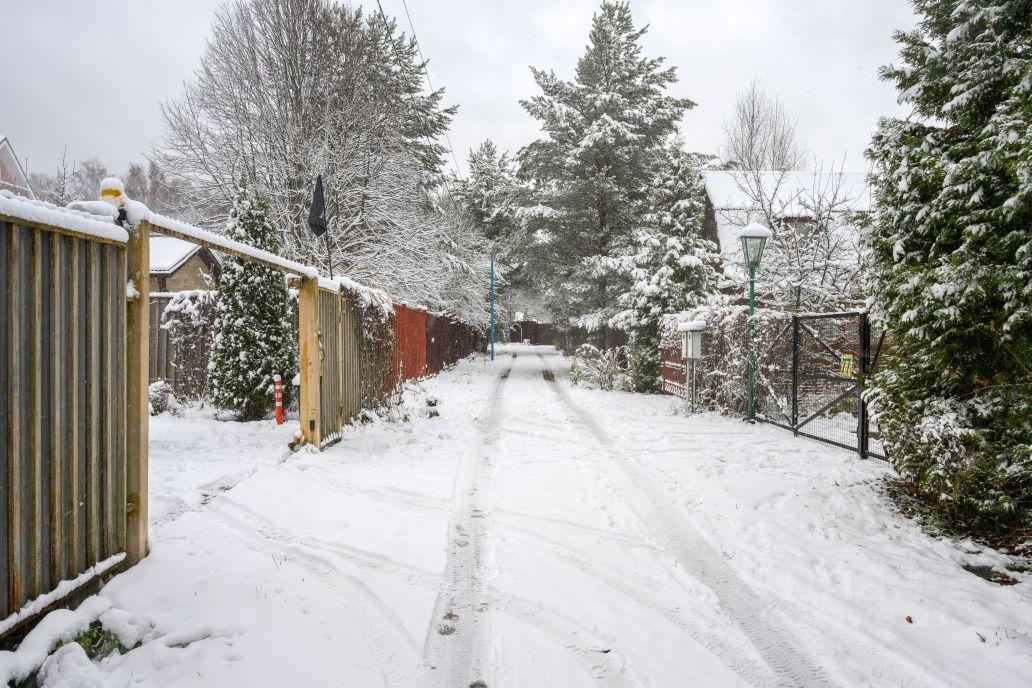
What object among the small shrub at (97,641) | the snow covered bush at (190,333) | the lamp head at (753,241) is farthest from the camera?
the snow covered bush at (190,333)

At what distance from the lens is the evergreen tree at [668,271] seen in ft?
48.2

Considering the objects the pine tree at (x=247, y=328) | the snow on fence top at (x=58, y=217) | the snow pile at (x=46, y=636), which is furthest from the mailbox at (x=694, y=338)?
the snow pile at (x=46, y=636)

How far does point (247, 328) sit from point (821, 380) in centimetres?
914

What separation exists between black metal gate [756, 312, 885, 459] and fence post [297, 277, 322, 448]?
258 inches

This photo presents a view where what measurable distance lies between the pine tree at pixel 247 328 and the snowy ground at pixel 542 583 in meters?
2.25

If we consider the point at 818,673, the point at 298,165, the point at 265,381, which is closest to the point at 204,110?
the point at 298,165

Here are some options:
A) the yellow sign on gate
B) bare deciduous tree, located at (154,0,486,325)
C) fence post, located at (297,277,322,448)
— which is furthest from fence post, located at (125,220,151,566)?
bare deciduous tree, located at (154,0,486,325)

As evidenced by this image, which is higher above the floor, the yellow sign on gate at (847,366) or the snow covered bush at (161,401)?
the yellow sign on gate at (847,366)

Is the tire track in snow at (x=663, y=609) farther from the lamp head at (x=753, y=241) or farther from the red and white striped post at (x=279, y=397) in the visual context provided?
the lamp head at (x=753, y=241)

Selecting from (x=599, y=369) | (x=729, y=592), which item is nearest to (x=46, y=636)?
(x=729, y=592)

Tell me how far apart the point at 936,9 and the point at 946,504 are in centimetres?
458

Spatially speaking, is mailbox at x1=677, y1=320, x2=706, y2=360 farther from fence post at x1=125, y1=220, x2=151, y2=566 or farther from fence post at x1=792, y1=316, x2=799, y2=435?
fence post at x1=125, y1=220, x2=151, y2=566

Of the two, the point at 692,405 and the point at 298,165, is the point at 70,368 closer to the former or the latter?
the point at 692,405

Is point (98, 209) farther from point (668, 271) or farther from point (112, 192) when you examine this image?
point (668, 271)
